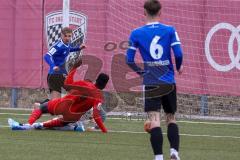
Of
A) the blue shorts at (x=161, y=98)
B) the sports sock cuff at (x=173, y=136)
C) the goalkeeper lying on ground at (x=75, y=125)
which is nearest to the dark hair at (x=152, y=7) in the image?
the blue shorts at (x=161, y=98)

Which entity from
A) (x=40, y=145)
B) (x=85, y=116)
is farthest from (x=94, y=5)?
(x=40, y=145)

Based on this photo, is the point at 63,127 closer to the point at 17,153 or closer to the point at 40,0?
the point at 17,153

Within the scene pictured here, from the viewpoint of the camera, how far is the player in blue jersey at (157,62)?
9.38 m

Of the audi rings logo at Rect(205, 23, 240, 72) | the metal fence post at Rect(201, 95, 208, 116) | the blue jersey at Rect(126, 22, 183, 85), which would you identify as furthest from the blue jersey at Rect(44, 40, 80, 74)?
the blue jersey at Rect(126, 22, 183, 85)

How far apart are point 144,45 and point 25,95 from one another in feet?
40.9

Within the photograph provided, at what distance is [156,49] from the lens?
9430mm

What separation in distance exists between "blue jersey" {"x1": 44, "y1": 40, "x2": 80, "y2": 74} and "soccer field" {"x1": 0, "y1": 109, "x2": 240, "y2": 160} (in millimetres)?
1508

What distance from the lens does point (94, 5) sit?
19.9m

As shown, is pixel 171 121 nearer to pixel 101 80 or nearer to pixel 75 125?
pixel 101 80

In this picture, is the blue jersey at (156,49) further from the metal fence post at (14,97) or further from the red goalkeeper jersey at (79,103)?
the metal fence post at (14,97)

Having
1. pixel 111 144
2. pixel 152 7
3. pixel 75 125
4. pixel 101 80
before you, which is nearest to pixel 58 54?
pixel 75 125

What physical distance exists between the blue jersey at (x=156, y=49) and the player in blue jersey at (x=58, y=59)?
570 cm

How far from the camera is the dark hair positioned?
933cm

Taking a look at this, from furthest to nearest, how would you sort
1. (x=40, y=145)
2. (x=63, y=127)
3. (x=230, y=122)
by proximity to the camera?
1. (x=230, y=122)
2. (x=63, y=127)
3. (x=40, y=145)
